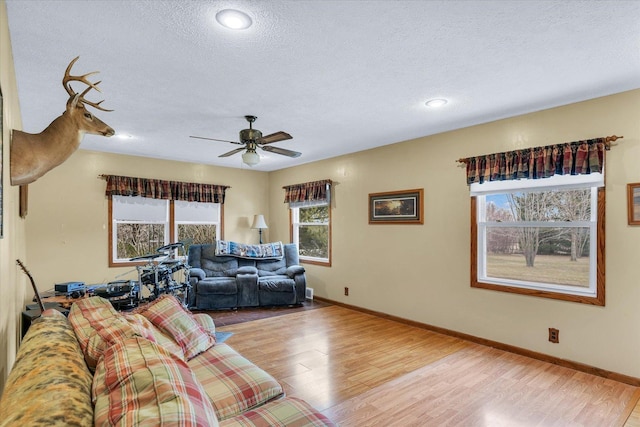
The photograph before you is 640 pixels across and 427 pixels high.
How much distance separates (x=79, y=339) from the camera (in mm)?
1492

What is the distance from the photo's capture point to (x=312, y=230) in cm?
629

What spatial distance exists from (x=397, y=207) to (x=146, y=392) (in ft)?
13.6

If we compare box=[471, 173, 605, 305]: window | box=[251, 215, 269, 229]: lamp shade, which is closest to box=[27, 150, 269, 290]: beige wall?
box=[251, 215, 269, 229]: lamp shade

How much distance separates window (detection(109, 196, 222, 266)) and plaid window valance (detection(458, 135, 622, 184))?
14.9 ft

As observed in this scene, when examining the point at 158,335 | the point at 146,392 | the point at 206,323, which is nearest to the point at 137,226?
the point at 206,323

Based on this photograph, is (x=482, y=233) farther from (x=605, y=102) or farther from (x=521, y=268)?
(x=605, y=102)

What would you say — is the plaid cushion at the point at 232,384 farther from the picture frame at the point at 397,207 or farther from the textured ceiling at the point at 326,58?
the picture frame at the point at 397,207

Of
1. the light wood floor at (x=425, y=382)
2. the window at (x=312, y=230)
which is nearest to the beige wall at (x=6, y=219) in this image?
the light wood floor at (x=425, y=382)

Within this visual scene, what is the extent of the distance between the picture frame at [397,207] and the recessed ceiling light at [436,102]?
1.40 meters

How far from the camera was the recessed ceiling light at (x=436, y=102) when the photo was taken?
122 inches

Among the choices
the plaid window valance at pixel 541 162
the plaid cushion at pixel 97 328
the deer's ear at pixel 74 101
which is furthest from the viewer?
the plaid window valance at pixel 541 162

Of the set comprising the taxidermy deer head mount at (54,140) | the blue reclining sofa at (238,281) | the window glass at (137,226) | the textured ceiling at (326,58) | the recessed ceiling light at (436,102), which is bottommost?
the blue reclining sofa at (238,281)

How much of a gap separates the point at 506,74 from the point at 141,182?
5204mm

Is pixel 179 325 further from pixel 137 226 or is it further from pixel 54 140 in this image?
pixel 137 226
